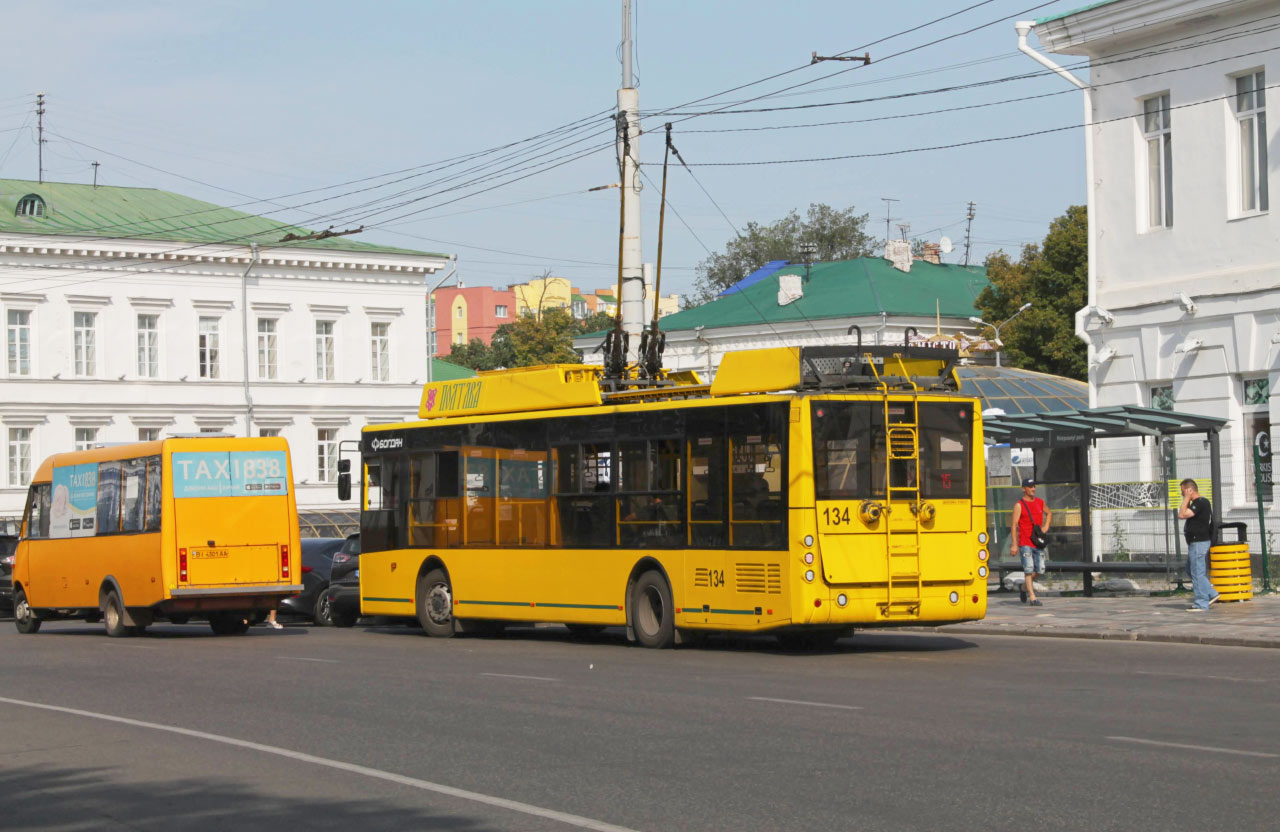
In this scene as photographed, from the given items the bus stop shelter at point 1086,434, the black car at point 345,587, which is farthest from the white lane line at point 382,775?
the bus stop shelter at point 1086,434

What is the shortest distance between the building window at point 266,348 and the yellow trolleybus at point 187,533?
36.7 m

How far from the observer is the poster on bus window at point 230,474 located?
24.2m

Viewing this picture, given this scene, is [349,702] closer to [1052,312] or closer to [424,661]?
[424,661]

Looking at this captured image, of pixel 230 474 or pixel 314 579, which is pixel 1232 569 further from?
pixel 314 579

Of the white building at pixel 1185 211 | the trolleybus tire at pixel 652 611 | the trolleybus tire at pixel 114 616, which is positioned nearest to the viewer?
the trolleybus tire at pixel 652 611

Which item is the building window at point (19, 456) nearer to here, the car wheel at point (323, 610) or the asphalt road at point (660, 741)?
the car wheel at point (323, 610)

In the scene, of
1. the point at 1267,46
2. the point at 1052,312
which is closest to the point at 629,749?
the point at 1267,46

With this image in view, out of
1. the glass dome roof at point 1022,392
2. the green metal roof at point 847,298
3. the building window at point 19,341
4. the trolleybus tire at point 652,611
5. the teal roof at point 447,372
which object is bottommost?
the trolleybus tire at point 652,611

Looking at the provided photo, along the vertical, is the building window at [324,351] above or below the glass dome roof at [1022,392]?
above

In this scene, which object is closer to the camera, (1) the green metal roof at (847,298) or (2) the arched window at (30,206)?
(2) the arched window at (30,206)

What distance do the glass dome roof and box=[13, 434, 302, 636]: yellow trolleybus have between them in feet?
81.6

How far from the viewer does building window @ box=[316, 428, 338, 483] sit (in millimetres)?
62875

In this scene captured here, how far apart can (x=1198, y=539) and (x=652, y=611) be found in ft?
25.1

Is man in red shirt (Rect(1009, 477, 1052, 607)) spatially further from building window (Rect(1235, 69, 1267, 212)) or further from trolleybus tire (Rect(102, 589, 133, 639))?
trolleybus tire (Rect(102, 589, 133, 639))
